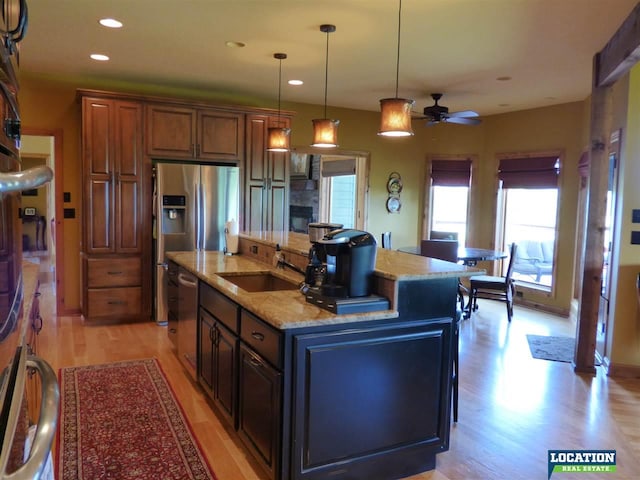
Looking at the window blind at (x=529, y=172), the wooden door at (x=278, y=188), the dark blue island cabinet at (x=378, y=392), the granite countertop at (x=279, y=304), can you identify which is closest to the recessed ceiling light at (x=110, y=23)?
the granite countertop at (x=279, y=304)

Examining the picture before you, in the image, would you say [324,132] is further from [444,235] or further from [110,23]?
[444,235]

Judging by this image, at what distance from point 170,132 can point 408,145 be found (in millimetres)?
3606

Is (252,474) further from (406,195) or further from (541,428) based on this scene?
(406,195)

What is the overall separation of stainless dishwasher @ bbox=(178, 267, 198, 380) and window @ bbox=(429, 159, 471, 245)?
4.66 metres

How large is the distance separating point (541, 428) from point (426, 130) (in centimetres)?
520

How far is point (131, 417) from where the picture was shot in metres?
3.06

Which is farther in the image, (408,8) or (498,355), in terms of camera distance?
(498,355)

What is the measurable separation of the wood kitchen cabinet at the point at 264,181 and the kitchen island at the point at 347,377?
3057 millimetres

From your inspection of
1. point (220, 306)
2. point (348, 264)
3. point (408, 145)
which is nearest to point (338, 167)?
point (408, 145)

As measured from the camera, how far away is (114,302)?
5.14 metres

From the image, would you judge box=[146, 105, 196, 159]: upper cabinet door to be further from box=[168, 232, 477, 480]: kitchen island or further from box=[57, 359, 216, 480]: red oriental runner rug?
box=[168, 232, 477, 480]: kitchen island

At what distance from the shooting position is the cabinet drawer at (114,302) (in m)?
5.05

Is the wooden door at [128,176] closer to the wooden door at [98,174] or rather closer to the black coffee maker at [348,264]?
the wooden door at [98,174]

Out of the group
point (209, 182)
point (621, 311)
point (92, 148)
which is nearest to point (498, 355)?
point (621, 311)
